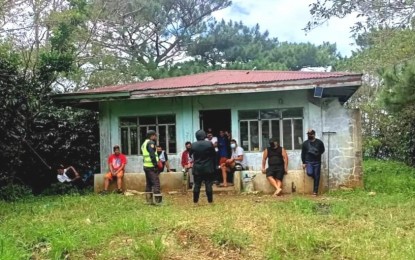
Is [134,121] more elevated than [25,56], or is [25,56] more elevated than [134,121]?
[25,56]

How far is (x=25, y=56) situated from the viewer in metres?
15.8

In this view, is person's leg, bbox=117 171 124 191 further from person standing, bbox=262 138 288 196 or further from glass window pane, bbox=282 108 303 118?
glass window pane, bbox=282 108 303 118

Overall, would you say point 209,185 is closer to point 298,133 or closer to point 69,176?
point 298,133

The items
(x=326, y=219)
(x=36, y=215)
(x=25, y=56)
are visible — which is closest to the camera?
(x=326, y=219)

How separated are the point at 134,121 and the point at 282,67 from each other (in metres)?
14.6

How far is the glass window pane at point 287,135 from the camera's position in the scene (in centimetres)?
1308

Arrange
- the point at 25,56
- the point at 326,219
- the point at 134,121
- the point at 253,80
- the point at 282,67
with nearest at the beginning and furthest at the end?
1. the point at 326,219
2. the point at 253,80
3. the point at 134,121
4. the point at 25,56
5. the point at 282,67

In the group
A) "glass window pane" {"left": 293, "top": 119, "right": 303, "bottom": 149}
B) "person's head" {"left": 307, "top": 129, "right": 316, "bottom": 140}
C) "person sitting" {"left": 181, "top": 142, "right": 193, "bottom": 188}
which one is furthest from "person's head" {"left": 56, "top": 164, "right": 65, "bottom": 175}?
"person's head" {"left": 307, "top": 129, "right": 316, "bottom": 140}

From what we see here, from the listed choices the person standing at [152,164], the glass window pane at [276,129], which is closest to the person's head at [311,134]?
the glass window pane at [276,129]

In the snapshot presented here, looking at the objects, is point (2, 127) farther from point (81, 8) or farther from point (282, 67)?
point (282, 67)

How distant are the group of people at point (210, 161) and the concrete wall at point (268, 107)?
40 cm

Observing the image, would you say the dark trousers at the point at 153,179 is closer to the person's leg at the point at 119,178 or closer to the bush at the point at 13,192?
the person's leg at the point at 119,178

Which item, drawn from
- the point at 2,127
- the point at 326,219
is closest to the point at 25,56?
the point at 2,127

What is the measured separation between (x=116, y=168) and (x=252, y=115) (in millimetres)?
4126
